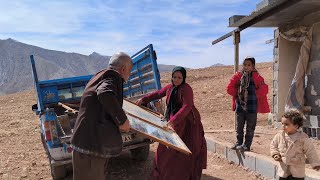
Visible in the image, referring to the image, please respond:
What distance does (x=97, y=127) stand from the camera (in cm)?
314

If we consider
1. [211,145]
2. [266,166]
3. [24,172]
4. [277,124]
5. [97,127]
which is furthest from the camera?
[277,124]

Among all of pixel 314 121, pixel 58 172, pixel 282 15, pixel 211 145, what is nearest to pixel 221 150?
pixel 211 145

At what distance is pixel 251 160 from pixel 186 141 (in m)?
1.43

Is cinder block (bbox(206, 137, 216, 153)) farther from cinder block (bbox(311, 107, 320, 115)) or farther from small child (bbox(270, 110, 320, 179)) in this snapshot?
small child (bbox(270, 110, 320, 179))

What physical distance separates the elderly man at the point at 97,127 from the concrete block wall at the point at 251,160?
263 centimetres

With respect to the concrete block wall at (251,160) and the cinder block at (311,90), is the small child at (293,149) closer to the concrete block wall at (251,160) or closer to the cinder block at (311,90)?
the concrete block wall at (251,160)

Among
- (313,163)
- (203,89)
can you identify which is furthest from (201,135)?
(203,89)

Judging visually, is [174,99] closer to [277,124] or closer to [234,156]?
[234,156]

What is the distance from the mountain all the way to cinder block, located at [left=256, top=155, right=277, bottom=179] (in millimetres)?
59645

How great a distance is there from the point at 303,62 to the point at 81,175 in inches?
234

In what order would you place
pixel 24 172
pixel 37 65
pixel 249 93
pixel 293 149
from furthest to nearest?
pixel 37 65, pixel 24 172, pixel 249 93, pixel 293 149

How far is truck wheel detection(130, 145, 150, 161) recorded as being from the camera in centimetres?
639

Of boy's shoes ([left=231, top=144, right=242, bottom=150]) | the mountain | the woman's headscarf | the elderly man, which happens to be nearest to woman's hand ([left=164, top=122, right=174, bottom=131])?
the woman's headscarf

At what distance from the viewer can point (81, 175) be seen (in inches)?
127
